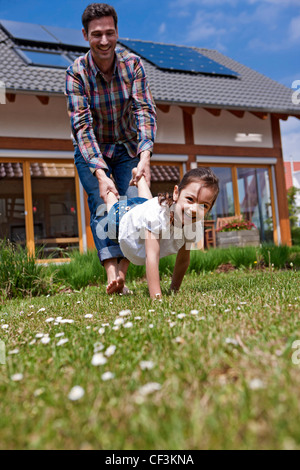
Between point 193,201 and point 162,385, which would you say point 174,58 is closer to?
point 193,201

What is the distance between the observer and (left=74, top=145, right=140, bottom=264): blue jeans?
11.9ft

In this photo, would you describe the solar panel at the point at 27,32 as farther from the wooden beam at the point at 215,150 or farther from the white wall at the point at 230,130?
the white wall at the point at 230,130

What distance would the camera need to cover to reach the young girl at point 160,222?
9.41 ft

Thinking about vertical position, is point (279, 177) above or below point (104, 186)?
above

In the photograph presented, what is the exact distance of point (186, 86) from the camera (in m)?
10.6

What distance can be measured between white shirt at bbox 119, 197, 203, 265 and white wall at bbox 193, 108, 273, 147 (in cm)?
768

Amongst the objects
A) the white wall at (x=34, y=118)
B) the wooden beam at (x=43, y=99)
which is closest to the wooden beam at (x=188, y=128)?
the white wall at (x=34, y=118)

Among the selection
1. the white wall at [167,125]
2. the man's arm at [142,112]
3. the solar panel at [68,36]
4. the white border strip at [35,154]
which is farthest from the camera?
the solar panel at [68,36]

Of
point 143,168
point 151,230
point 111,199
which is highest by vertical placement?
point 143,168

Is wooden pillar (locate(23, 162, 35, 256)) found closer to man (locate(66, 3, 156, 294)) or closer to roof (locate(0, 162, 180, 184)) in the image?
roof (locate(0, 162, 180, 184))

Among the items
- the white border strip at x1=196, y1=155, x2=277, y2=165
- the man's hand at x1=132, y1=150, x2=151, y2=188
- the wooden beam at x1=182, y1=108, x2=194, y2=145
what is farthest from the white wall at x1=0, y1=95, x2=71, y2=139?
the man's hand at x1=132, y1=150, x2=151, y2=188

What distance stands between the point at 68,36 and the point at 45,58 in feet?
6.17

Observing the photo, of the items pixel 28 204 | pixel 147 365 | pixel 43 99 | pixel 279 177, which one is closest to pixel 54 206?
pixel 28 204

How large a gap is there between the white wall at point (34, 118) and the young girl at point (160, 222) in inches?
245
